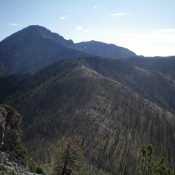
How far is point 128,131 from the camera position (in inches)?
7308

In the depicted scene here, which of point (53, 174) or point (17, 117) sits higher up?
point (17, 117)

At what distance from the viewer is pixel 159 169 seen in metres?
92.1

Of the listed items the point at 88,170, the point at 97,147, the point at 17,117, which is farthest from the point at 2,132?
the point at 97,147

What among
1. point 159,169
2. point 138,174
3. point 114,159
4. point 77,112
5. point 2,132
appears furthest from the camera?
point 77,112

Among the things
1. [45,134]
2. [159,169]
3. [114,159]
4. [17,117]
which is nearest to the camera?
[17,117]

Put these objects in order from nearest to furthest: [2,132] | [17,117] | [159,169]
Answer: [2,132] < [17,117] < [159,169]

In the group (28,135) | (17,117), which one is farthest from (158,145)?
(17,117)

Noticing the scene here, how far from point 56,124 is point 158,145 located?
189 feet

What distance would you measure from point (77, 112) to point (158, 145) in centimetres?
4872

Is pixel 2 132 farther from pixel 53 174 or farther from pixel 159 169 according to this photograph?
pixel 159 169

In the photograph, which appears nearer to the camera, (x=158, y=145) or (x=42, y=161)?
(x=42, y=161)

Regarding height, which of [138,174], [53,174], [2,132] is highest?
[2,132]

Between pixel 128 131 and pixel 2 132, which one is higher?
pixel 2 132

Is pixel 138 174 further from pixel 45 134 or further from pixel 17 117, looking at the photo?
pixel 17 117
